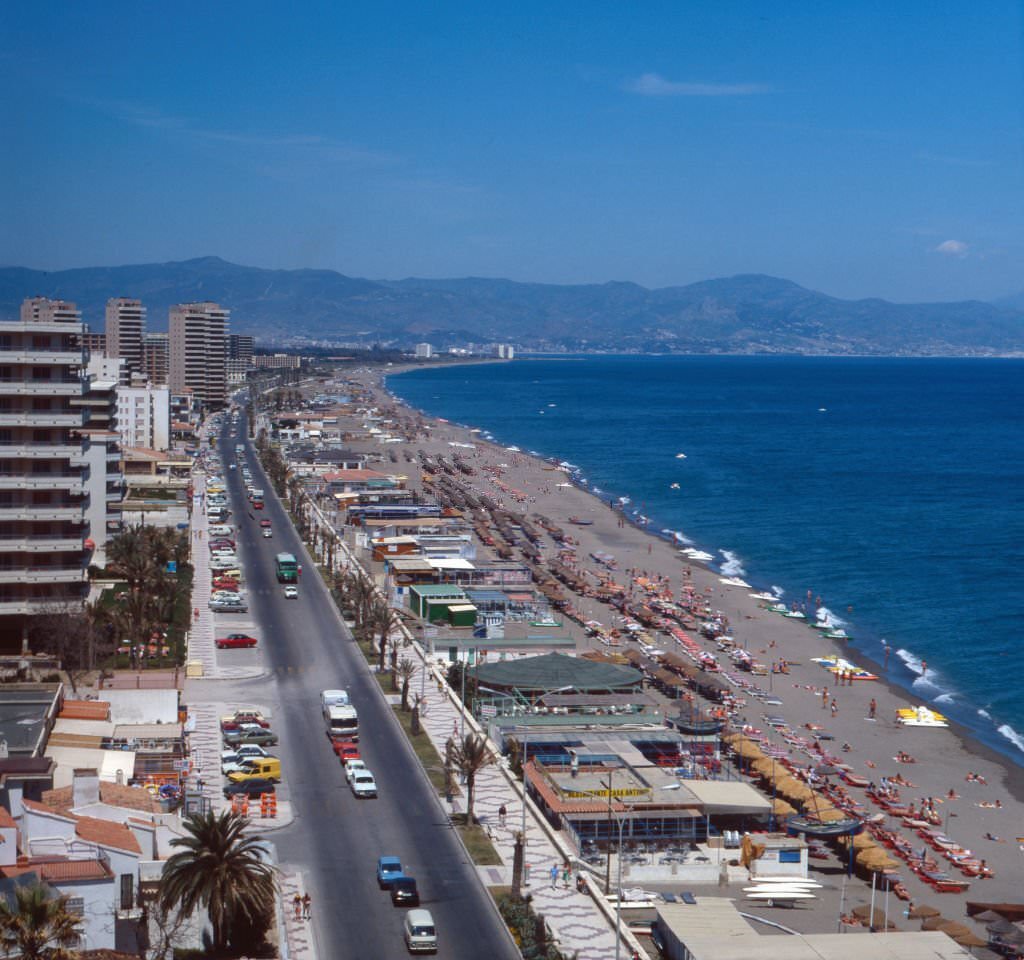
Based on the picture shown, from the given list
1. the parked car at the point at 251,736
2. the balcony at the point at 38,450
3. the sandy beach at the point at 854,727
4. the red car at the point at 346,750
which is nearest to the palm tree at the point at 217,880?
the red car at the point at 346,750

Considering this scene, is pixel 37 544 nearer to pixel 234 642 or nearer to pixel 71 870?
pixel 234 642

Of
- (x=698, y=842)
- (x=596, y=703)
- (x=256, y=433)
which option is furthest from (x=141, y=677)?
(x=256, y=433)

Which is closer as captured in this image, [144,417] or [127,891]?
[127,891]

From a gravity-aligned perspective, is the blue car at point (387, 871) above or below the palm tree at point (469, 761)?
below

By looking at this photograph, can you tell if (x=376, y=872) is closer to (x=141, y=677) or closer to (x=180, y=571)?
(x=141, y=677)

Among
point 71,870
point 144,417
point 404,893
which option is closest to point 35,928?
point 71,870

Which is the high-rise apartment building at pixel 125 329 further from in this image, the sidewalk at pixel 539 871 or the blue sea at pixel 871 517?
the sidewalk at pixel 539 871
